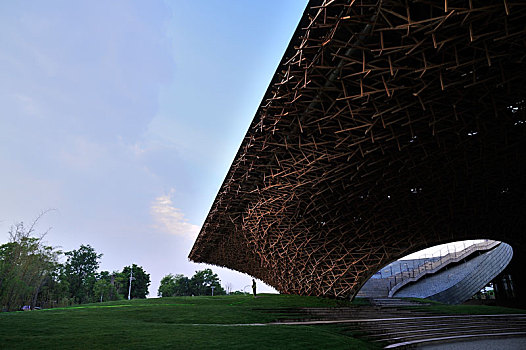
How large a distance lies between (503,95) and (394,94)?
14.0ft

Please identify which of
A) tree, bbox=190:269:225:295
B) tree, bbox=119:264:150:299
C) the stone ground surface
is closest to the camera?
the stone ground surface

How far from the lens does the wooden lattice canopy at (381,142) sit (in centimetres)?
1004

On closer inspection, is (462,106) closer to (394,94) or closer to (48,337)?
(394,94)

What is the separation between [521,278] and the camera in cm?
3097

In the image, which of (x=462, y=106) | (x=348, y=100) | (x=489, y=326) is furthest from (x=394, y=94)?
(x=489, y=326)

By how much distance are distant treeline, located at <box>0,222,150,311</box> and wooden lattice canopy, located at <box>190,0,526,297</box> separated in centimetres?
1913

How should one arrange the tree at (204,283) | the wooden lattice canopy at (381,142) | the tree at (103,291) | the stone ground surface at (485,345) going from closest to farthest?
the wooden lattice canopy at (381,142) → the stone ground surface at (485,345) → the tree at (103,291) → the tree at (204,283)

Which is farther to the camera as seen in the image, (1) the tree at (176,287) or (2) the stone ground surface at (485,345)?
(1) the tree at (176,287)

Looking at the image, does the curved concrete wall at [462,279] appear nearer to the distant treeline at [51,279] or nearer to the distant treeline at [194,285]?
the distant treeline at [51,279]

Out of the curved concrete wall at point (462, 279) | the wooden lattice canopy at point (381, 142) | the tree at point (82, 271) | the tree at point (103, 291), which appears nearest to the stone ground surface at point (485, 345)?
the wooden lattice canopy at point (381, 142)

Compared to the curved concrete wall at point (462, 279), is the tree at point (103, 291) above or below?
below

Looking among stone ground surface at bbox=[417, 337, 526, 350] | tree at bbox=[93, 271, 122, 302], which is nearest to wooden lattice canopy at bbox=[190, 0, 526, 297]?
stone ground surface at bbox=[417, 337, 526, 350]

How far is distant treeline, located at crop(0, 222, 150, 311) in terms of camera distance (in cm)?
2869

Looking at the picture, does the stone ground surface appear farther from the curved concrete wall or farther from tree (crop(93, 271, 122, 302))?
tree (crop(93, 271, 122, 302))
